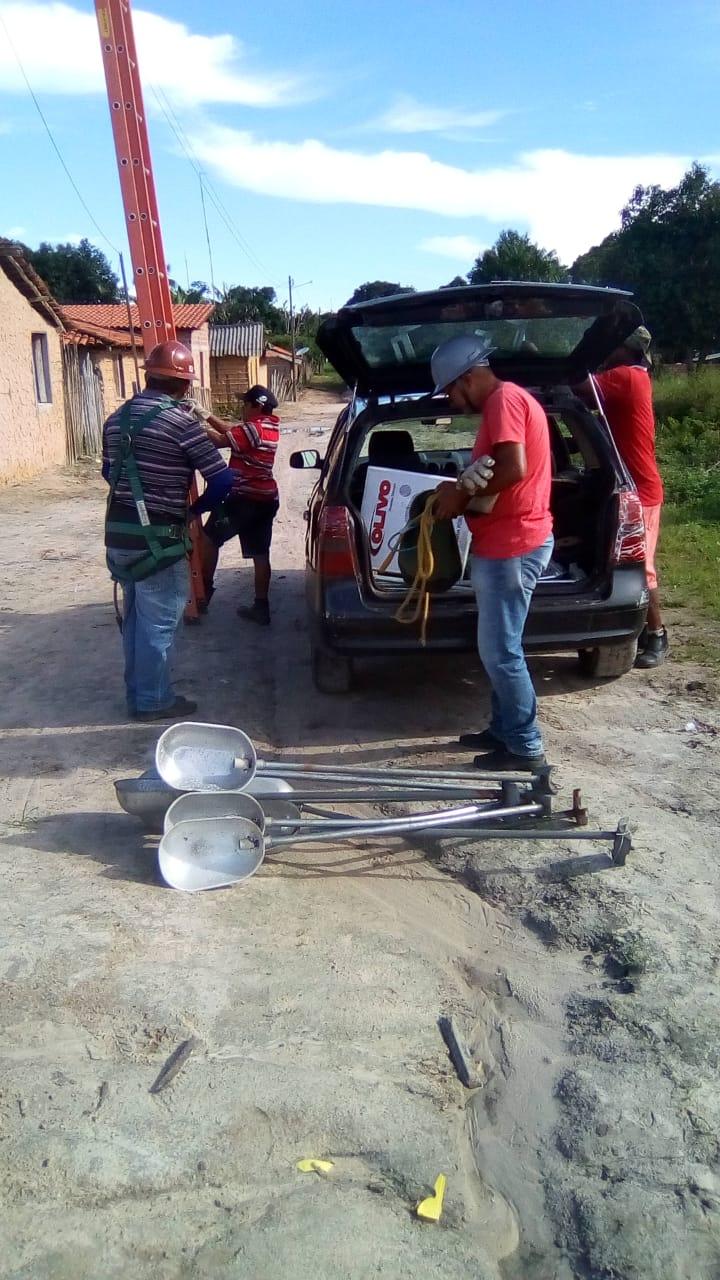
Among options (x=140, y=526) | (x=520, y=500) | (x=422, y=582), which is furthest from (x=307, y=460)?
(x=520, y=500)

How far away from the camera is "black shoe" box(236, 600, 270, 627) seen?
7402mm

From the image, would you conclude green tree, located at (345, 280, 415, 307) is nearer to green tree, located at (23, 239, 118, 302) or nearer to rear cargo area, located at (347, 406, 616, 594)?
rear cargo area, located at (347, 406, 616, 594)

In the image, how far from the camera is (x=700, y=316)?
32.8 meters

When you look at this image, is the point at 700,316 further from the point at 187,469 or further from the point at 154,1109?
the point at 154,1109

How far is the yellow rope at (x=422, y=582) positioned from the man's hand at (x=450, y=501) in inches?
2.3

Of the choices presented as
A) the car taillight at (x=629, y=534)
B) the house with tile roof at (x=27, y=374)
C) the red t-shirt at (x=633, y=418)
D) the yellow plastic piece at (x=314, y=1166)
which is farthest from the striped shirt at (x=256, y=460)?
the house with tile roof at (x=27, y=374)

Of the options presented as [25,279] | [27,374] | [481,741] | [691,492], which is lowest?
[691,492]

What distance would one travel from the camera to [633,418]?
5.72 m

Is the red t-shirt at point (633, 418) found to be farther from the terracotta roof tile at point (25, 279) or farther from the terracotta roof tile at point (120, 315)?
the terracotta roof tile at point (120, 315)

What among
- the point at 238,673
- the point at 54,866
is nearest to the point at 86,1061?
the point at 54,866

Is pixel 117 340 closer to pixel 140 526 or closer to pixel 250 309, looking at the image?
pixel 140 526

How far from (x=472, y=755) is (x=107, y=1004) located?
2312 mm

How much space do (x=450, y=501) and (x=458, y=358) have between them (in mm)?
564

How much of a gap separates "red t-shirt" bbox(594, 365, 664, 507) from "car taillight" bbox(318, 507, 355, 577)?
1756 mm
